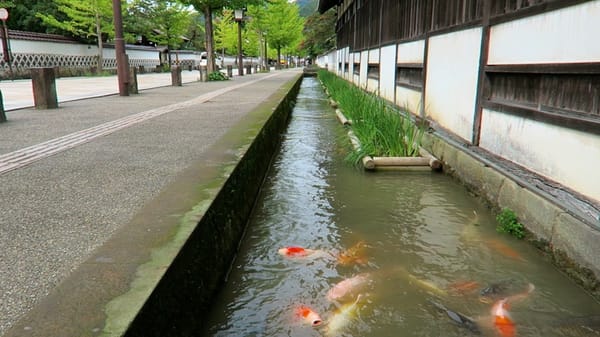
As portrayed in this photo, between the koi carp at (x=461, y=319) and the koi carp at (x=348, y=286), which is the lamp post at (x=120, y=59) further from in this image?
the koi carp at (x=461, y=319)

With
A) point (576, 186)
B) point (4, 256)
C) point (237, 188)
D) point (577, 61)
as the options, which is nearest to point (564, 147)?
point (576, 186)

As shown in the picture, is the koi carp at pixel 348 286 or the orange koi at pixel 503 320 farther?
the koi carp at pixel 348 286

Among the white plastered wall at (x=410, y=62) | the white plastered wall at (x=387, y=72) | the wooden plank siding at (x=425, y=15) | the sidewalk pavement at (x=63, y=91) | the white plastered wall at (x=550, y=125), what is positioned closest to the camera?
the white plastered wall at (x=550, y=125)

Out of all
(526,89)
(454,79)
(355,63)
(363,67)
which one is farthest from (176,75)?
(526,89)

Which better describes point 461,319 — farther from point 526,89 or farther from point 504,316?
point 526,89

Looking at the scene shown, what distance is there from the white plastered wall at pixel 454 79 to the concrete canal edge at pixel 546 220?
2.89ft

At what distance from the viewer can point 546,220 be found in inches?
127

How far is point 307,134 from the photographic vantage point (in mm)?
8898

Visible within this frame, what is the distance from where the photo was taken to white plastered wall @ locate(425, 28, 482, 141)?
17.5 ft

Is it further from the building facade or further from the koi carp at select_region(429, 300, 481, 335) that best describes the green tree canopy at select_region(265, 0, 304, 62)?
the koi carp at select_region(429, 300, 481, 335)

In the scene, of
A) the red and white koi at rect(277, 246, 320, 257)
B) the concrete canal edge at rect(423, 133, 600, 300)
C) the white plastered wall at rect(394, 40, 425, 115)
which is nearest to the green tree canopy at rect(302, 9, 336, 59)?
the white plastered wall at rect(394, 40, 425, 115)

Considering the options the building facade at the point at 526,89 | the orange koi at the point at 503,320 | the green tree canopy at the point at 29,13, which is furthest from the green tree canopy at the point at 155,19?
A: the orange koi at the point at 503,320

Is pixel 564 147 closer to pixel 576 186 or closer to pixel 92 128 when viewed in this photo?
pixel 576 186

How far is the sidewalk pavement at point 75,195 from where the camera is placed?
68.9 inches
